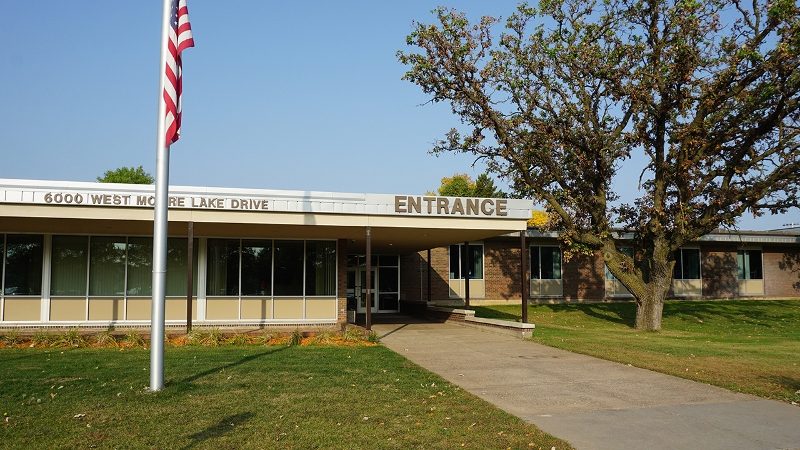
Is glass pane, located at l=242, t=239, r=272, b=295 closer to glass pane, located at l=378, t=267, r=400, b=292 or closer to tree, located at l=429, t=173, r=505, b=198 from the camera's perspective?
glass pane, located at l=378, t=267, r=400, b=292

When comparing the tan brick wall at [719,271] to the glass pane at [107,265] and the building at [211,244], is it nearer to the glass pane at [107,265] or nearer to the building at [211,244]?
the building at [211,244]

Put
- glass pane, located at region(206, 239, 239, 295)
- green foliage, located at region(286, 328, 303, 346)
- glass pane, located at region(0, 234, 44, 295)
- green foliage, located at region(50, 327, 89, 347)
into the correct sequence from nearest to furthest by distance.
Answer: green foliage, located at region(50, 327, 89, 347) < green foliage, located at region(286, 328, 303, 346) < glass pane, located at region(0, 234, 44, 295) < glass pane, located at region(206, 239, 239, 295)

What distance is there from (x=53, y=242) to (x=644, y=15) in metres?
18.6

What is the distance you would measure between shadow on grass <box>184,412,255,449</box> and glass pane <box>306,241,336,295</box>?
41.0ft

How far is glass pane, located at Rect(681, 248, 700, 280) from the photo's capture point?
108ft

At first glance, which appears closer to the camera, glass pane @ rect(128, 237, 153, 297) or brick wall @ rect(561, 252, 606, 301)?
glass pane @ rect(128, 237, 153, 297)

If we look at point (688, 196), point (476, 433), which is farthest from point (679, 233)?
point (476, 433)

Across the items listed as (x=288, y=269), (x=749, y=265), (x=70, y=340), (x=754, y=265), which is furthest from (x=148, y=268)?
(x=754, y=265)

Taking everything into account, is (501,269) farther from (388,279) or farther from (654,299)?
(654,299)

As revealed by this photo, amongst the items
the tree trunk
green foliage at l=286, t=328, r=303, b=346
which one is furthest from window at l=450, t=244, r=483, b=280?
green foliage at l=286, t=328, r=303, b=346

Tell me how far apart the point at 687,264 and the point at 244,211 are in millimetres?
24909

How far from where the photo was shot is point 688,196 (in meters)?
19.9

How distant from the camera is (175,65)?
31.3 feet

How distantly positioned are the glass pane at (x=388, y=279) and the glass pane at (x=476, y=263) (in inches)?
134
